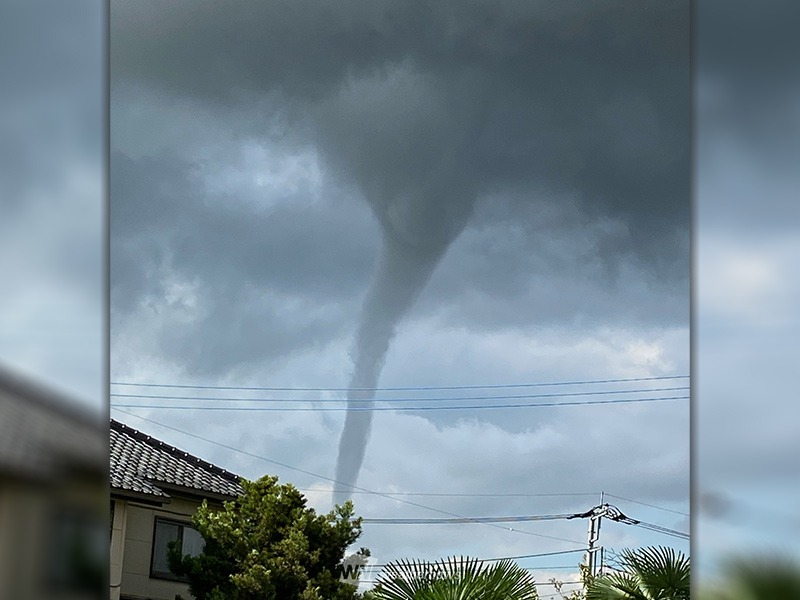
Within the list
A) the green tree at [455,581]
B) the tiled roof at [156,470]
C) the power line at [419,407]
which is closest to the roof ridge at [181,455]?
the tiled roof at [156,470]

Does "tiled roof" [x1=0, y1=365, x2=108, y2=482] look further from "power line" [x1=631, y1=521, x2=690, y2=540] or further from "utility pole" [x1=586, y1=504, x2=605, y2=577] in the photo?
"power line" [x1=631, y1=521, x2=690, y2=540]

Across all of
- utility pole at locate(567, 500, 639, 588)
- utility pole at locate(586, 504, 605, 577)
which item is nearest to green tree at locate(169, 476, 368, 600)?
utility pole at locate(586, 504, 605, 577)

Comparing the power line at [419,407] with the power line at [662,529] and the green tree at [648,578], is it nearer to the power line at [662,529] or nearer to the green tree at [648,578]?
the power line at [662,529]

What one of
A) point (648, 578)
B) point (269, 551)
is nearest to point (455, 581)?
point (648, 578)

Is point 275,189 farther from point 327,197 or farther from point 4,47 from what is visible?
point 4,47

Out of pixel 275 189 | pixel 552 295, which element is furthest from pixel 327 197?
pixel 552 295

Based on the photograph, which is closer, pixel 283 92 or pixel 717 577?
pixel 717 577
